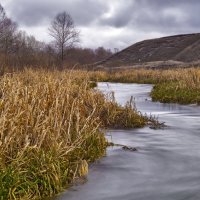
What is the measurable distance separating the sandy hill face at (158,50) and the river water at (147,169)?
7300 cm

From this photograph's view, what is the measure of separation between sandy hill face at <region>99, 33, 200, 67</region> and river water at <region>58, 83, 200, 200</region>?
7300 cm

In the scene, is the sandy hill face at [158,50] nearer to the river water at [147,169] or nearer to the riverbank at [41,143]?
the river water at [147,169]

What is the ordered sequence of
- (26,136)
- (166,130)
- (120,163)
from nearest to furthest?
1. (26,136)
2. (120,163)
3. (166,130)

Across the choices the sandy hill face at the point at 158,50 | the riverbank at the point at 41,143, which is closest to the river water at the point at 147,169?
the riverbank at the point at 41,143

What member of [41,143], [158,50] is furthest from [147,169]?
[158,50]

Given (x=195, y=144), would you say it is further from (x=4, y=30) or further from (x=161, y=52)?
(x=161, y=52)

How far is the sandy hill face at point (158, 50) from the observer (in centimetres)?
8672

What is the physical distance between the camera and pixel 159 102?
57.8ft

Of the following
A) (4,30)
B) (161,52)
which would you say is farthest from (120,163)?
(161,52)

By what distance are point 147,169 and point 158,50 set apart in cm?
9273

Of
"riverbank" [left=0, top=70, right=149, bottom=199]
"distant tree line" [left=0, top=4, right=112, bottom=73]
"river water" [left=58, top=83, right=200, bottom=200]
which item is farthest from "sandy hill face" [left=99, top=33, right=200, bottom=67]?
"riverbank" [left=0, top=70, right=149, bottom=199]

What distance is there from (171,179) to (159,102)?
11.3m

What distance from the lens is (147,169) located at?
22.9 feet

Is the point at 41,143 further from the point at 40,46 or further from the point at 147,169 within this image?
the point at 40,46
